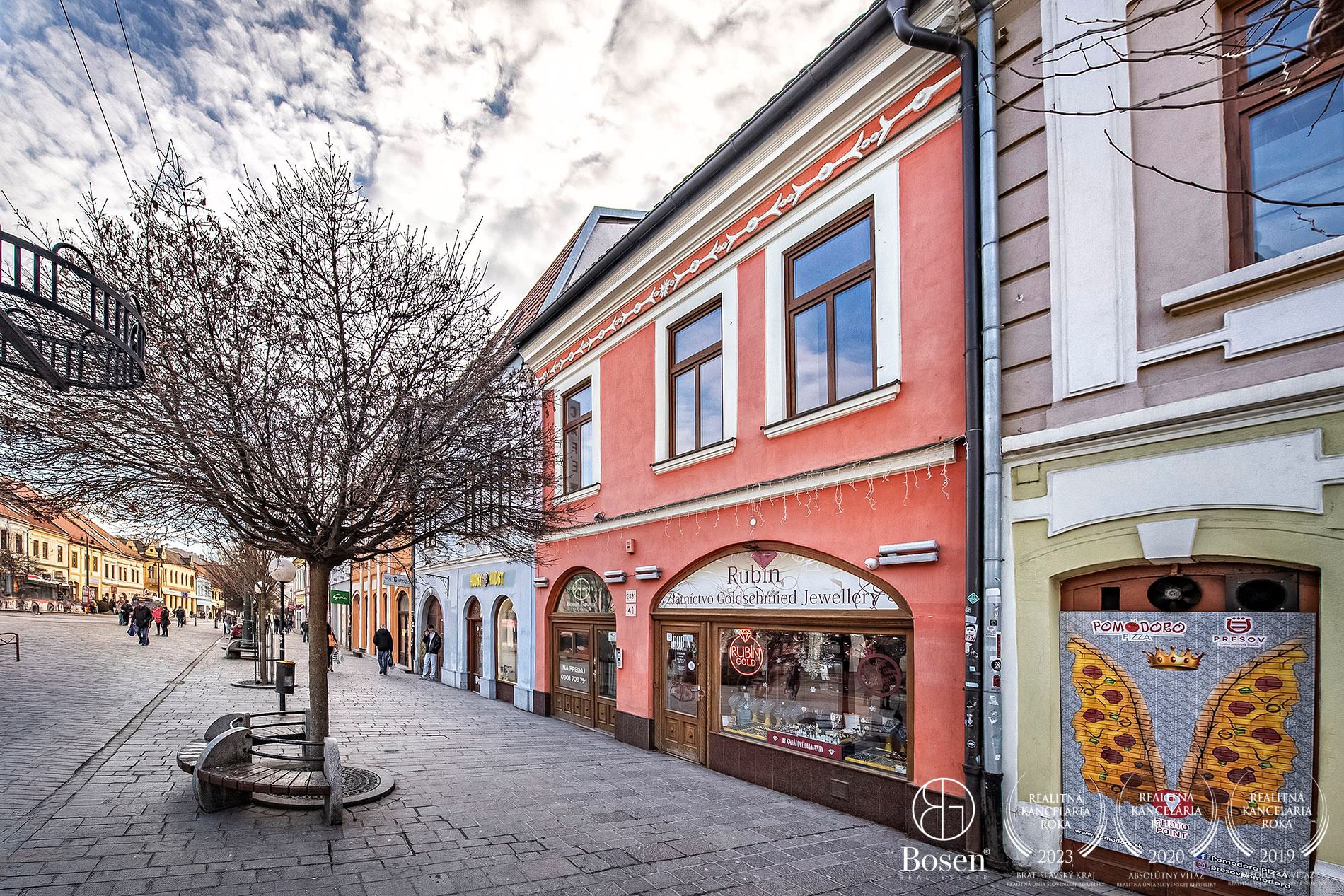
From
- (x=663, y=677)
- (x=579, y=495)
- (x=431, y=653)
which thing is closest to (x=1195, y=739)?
(x=663, y=677)

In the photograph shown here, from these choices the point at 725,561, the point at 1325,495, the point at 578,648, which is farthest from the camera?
the point at 578,648

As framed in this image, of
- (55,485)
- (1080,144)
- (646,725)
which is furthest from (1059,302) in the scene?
(55,485)

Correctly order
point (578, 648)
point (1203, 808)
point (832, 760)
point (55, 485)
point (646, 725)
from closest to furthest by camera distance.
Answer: point (1203, 808)
point (55, 485)
point (832, 760)
point (646, 725)
point (578, 648)

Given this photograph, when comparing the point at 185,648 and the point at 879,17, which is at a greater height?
the point at 879,17

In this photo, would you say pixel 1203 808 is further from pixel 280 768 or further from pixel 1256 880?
pixel 280 768

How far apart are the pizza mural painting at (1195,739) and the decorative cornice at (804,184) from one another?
15.7ft

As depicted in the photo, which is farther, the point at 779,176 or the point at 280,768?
the point at 779,176

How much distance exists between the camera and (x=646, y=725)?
10.9 m

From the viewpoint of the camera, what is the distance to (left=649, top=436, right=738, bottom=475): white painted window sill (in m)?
9.61

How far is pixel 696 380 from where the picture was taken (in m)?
10.8

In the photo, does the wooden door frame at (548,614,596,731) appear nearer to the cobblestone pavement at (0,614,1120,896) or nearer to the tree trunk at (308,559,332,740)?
the cobblestone pavement at (0,614,1120,896)

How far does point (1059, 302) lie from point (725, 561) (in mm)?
5077

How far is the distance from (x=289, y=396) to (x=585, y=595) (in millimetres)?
7142

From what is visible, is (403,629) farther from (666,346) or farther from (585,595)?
(666,346)
